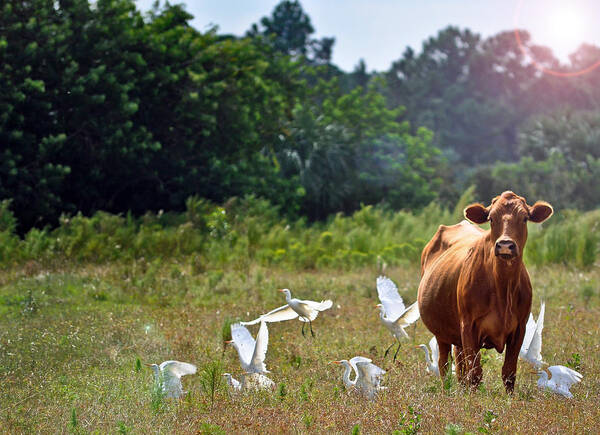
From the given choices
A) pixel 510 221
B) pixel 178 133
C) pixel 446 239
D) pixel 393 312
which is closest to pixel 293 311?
pixel 393 312

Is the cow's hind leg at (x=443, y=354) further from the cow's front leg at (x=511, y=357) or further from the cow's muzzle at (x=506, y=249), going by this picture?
the cow's muzzle at (x=506, y=249)

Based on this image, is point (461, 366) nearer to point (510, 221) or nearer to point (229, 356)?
point (510, 221)

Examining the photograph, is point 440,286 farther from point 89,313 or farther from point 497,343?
point 89,313

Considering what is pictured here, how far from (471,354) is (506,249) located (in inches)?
36.0

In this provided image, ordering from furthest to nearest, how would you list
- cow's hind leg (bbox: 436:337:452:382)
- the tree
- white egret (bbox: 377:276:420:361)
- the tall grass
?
the tree < the tall grass < cow's hind leg (bbox: 436:337:452:382) < white egret (bbox: 377:276:420:361)

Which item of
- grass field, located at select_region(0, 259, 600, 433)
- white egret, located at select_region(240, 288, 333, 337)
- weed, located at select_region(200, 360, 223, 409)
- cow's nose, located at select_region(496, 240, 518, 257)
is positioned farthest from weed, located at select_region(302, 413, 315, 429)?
cow's nose, located at select_region(496, 240, 518, 257)

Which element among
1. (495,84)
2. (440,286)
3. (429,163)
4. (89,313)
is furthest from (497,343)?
(495,84)

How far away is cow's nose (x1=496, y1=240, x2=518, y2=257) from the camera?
524 centimetres

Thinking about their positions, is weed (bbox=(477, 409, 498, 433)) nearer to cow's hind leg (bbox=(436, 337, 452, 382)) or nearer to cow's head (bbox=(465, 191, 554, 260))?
cow's head (bbox=(465, 191, 554, 260))

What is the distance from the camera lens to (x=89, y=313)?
9461 mm

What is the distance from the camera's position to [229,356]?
24.8 ft

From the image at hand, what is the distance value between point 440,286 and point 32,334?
444cm

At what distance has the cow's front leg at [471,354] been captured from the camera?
561cm

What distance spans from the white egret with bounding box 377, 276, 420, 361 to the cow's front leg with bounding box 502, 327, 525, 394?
3.07 feet
